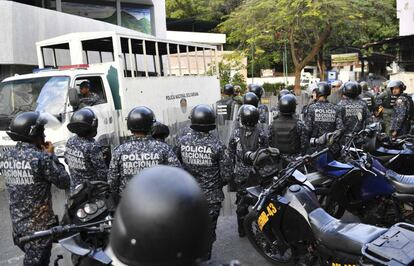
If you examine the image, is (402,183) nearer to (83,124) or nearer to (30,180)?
(83,124)

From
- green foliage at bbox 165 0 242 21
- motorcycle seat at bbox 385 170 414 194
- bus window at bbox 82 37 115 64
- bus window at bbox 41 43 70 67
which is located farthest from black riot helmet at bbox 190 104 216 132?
green foliage at bbox 165 0 242 21

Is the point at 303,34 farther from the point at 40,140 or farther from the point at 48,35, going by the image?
the point at 40,140

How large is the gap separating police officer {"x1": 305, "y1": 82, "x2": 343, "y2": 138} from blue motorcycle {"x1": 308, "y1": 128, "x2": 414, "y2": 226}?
1525mm

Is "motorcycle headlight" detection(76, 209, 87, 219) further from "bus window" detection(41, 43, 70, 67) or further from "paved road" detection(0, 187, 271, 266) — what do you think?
"bus window" detection(41, 43, 70, 67)

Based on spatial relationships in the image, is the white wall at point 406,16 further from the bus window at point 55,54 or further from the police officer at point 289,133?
the police officer at point 289,133

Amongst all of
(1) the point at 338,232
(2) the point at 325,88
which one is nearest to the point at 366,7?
(2) the point at 325,88

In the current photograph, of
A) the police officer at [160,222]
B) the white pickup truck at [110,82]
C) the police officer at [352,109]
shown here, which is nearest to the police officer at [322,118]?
the police officer at [352,109]

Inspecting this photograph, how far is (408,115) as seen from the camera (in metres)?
7.59

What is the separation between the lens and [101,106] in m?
7.66

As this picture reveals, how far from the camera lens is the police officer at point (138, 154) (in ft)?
11.5

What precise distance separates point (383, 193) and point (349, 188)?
14.4 inches

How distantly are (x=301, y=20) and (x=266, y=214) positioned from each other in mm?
17945

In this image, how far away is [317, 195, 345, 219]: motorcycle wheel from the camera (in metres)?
4.62

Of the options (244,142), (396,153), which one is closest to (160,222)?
(244,142)
